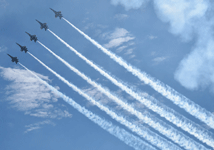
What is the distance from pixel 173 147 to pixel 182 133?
6.42 m

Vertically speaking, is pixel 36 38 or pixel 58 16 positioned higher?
pixel 58 16

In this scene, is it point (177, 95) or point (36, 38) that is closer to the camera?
point (177, 95)

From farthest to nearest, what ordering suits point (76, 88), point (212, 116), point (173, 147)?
point (76, 88) < point (173, 147) < point (212, 116)

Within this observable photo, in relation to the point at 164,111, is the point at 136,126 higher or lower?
lower

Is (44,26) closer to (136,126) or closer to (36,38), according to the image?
(36,38)

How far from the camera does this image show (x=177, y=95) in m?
70.2

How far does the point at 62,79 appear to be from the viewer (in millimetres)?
78625

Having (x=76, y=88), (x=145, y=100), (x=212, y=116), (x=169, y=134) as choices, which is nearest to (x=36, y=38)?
(x=76, y=88)

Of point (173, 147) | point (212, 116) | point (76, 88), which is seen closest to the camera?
point (212, 116)

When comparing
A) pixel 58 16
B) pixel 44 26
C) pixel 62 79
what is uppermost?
pixel 58 16

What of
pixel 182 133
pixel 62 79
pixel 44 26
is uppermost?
pixel 44 26

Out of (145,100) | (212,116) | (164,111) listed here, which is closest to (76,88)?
(145,100)

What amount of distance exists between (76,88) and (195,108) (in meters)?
46.5

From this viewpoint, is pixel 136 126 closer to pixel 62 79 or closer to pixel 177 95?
pixel 177 95
